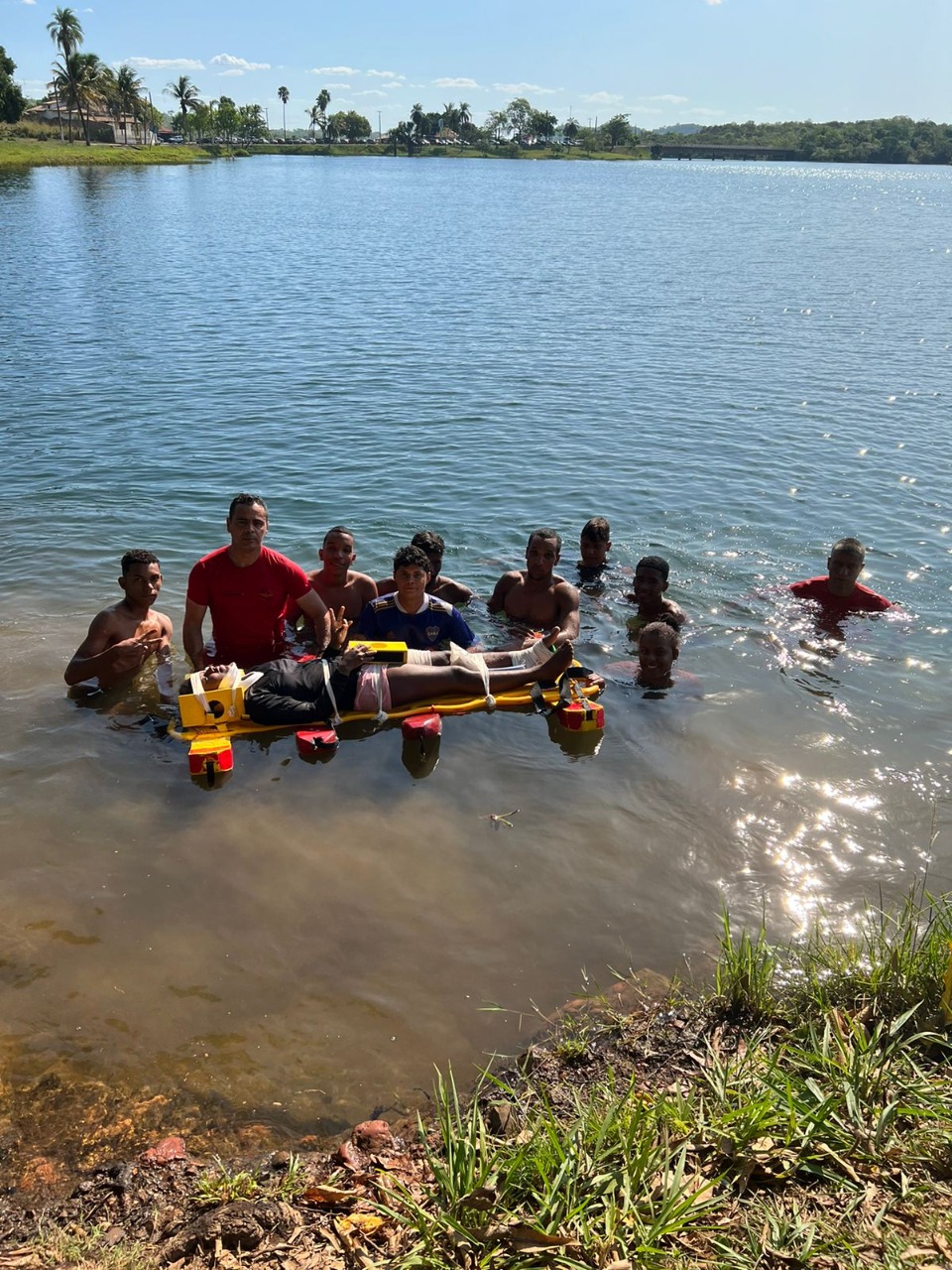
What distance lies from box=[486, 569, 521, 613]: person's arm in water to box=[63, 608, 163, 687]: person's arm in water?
3310 millimetres

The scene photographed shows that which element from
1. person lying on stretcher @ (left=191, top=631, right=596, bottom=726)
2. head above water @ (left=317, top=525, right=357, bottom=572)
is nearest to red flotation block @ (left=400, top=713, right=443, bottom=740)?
person lying on stretcher @ (left=191, top=631, right=596, bottom=726)

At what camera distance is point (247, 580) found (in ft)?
25.2

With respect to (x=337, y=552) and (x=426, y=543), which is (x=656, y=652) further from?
(x=337, y=552)

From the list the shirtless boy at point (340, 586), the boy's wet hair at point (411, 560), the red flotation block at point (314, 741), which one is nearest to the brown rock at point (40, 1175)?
the red flotation block at point (314, 741)

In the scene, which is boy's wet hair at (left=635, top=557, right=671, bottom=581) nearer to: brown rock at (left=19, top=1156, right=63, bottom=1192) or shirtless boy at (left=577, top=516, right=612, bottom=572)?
shirtless boy at (left=577, top=516, right=612, bottom=572)

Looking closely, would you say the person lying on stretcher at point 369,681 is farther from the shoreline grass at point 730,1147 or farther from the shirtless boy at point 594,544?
the shoreline grass at point 730,1147

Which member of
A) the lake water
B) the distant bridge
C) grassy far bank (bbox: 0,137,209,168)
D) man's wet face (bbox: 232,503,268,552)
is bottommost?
the lake water

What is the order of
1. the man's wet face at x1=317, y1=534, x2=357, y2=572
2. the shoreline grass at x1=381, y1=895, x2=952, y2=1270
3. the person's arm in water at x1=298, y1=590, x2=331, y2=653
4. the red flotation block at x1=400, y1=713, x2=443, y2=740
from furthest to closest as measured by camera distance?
the man's wet face at x1=317, y1=534, x2=357, y2=572 → the person's arm in water at x1=298, y1=590, x2=331, y2=653 → the red flotation block at x1=400, y1=713, x2=443, y2=740 → the shoreline grass at x1=381, y1=895, x2=952, y2=1270

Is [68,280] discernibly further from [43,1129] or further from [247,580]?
[43,1129]

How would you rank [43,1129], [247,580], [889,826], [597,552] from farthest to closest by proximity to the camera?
[597,552], [247,580], [889,826], [43,1129]

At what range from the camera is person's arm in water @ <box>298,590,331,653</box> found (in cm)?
788

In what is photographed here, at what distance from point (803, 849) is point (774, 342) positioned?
1835 centimetres

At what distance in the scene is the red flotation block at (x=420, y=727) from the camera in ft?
23.2

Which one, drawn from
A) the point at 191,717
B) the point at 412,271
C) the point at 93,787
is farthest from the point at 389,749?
the point at 412,271
